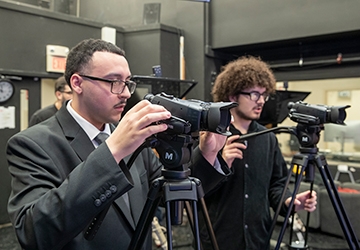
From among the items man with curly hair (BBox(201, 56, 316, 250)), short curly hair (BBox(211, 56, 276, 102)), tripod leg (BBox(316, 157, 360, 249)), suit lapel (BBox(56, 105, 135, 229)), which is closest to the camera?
suit lapel (BBox(56, 105, 135, 229))

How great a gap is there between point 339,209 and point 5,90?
11.5 ft

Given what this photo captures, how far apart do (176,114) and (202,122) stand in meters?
0.07

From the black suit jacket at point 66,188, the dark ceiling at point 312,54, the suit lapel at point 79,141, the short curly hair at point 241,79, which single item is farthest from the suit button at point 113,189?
the dark ceiling at point 312,54

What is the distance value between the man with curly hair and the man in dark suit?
0.51 metres

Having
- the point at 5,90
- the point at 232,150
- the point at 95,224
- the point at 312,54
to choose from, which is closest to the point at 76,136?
the point at 95,224

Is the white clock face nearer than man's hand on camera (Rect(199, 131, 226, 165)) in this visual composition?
No

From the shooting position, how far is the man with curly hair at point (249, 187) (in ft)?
5.35

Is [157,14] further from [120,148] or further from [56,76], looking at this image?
[120,148]

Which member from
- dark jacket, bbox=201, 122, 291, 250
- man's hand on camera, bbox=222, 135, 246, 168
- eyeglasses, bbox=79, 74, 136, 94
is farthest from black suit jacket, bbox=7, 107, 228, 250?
dark jacket, bbox=201, 122, 291, 250

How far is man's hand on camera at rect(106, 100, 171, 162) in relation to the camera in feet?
2.50

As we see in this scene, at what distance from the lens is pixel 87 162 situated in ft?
2.68

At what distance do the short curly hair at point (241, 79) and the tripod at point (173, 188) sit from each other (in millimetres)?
1028

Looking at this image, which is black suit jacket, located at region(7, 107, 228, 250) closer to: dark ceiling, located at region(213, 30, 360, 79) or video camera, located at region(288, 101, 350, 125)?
video camera, located at region(288, 101, 350, 125)

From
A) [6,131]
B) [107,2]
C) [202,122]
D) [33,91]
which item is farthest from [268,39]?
[202,122]
